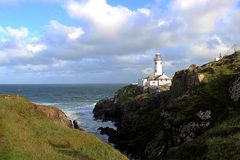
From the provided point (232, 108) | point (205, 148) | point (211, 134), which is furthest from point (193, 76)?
point (205, 148)

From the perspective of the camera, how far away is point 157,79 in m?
154

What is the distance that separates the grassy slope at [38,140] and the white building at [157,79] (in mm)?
95110

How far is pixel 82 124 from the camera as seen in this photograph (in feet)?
343

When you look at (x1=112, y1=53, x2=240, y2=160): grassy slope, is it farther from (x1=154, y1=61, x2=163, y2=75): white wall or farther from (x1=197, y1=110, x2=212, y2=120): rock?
(x1=154, y1=61, x2=163, y2=75): white wall

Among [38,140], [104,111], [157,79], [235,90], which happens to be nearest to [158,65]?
[157,79]

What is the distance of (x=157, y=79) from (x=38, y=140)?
121179 millimetres

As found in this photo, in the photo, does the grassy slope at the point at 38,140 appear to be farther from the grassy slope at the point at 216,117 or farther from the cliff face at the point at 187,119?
the grassy slope at the point at 216,117

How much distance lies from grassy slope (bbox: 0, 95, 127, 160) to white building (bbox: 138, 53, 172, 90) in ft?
312

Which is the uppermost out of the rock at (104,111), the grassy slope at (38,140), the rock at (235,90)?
the rock at (235,90)

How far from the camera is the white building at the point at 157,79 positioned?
148250 mm

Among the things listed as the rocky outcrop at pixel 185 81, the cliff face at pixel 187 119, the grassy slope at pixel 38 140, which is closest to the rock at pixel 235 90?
the cliff face at pixel 187 119

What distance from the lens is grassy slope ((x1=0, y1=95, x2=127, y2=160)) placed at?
31.1 metres

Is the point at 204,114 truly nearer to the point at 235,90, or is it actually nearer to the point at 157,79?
the point at 235,90

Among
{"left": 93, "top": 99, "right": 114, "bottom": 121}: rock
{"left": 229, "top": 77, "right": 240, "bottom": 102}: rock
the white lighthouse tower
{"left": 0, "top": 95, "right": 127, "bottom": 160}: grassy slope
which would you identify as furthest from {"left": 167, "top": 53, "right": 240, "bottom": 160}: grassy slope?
the white lighthouse tower
